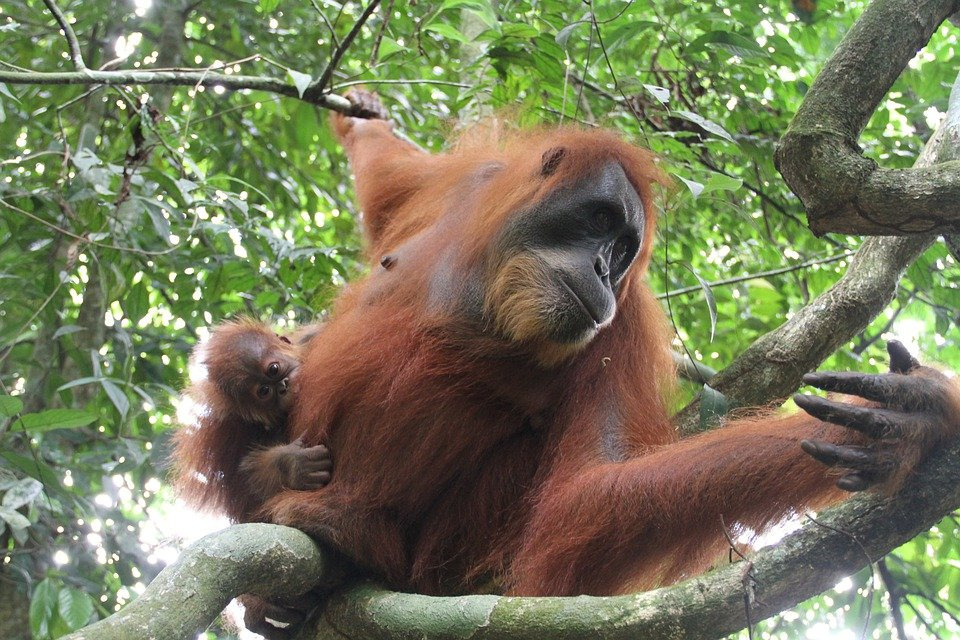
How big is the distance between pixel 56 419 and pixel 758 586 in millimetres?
2842

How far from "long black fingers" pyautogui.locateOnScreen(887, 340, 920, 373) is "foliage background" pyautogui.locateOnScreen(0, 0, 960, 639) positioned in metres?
0.84

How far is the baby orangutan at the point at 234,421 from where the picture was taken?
3.79 meters

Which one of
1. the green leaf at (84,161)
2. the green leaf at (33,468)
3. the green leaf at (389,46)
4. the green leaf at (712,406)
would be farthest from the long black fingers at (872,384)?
the green leaf at (84,161)

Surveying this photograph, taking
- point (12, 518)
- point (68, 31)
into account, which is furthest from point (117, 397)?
point (68, 31)

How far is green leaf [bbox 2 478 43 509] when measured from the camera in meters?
3.38

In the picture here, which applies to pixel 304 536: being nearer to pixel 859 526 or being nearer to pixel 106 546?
pixel 859 526

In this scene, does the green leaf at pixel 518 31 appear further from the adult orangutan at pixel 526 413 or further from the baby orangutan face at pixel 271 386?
the baby orangutan face at pixel 271 386

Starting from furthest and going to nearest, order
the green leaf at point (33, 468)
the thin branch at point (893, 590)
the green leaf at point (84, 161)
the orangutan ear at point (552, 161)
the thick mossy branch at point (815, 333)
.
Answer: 1. the green leaf at point (84, 161)
2. the green leaf at point (33, 468)
3. the orangutan ear at point (552, 161)
4. the thick mossy branch at point (815, 333)
5. the thin branch at point (893, 590)

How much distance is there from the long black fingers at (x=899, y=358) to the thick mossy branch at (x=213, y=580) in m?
1.82

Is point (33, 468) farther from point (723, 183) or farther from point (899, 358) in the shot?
point (899, 358)

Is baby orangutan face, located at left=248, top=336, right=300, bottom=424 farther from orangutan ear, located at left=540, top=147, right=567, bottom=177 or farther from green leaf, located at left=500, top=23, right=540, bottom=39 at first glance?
green leaf, located at left=500, top=23, right=540, bottom=39

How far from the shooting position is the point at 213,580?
2.36 m

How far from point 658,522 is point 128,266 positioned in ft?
10.4

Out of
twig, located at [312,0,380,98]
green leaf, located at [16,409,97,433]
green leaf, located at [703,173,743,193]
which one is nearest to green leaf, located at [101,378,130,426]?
green leaf, located at [16,409,97,433]
